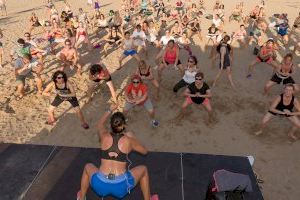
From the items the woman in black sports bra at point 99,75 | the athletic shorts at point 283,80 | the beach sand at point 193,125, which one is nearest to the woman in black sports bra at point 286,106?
the beach sand at point 193,125

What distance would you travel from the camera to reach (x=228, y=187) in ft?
16.7

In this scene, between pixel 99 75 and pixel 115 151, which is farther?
pixel 99 75

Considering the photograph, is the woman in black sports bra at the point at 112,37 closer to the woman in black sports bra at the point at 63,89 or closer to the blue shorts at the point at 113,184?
the woman in black sports bra at the point at 63,89

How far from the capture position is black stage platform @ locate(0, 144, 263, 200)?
19.3 ft

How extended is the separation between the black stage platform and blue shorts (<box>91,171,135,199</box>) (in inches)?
48.6

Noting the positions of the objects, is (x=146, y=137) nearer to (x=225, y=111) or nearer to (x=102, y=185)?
(x=225, y=111)

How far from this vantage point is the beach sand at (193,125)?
752cm

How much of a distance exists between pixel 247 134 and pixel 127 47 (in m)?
5.40

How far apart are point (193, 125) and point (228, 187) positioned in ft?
12.2

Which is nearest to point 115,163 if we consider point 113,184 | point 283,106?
point 113,184

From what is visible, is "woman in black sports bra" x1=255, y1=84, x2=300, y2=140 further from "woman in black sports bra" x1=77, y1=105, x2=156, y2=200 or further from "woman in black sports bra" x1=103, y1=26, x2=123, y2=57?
"woman in black sports bra" x1=103, y1=26, x2=123, y2=57

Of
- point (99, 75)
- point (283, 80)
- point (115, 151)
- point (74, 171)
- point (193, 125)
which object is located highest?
point (115, 151)

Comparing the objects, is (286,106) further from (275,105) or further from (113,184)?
(113,184)

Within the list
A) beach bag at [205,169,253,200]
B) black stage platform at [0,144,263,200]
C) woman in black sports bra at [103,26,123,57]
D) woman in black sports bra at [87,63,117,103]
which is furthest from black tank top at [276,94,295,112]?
woman in black sports bra at [103,26,123,57]
